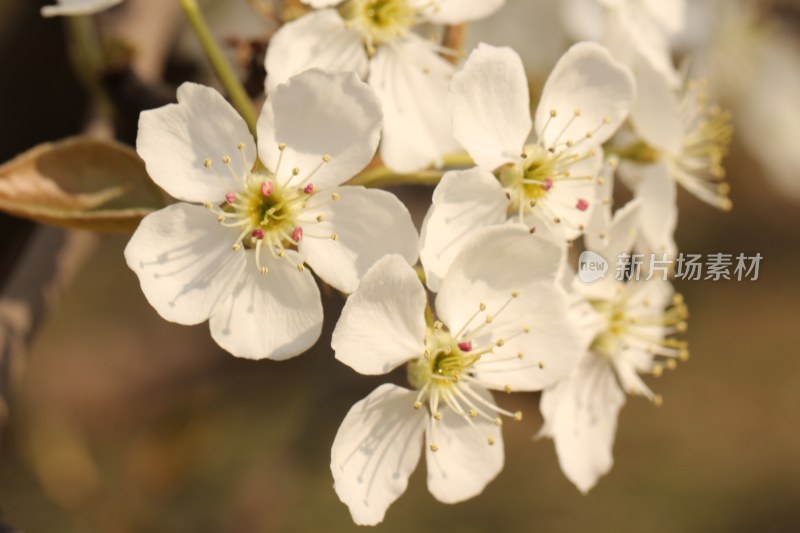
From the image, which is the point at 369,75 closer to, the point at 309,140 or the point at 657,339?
the point at 309,140

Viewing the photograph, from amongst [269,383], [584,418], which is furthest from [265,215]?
[269,383]

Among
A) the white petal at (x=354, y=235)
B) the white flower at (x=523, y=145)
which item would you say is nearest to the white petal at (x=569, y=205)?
the white flower at (x=523, y=145)

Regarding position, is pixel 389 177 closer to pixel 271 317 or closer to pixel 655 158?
pixel 271 317

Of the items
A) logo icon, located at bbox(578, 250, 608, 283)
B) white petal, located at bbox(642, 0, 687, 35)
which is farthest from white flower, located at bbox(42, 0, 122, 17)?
white petal, located at bbox(642, 0, 687, 35)

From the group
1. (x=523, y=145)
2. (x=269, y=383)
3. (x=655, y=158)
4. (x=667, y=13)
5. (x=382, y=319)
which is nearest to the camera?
(x=382, y=319)

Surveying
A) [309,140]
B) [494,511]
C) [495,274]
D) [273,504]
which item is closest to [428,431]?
[495,274]

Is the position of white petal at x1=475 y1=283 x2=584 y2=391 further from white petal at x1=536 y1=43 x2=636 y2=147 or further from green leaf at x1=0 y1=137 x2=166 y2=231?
green leaf at x1=0 y1=137 x2=166 y2=231

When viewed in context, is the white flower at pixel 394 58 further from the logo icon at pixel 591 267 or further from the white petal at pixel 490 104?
the logo icon at pixel 591 267
